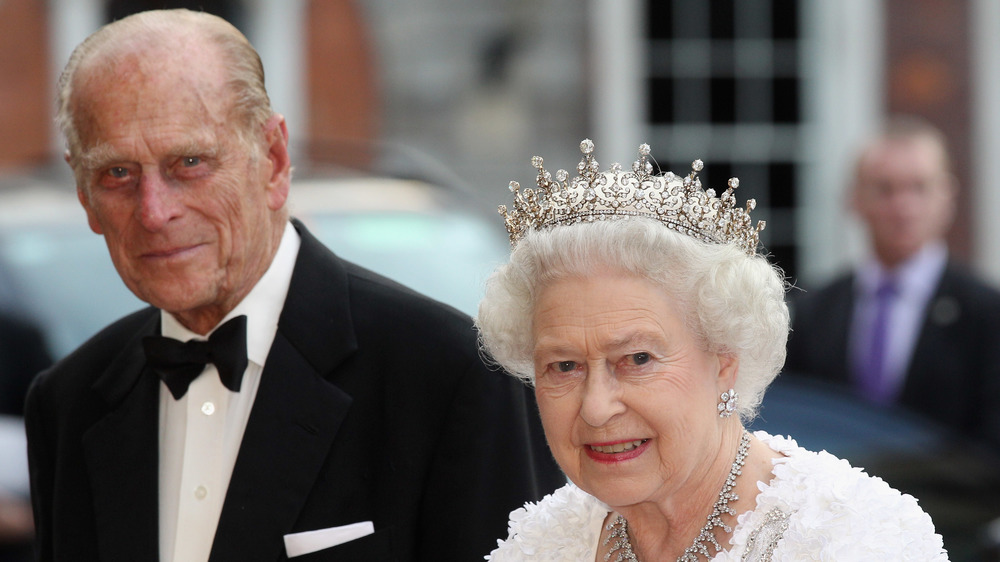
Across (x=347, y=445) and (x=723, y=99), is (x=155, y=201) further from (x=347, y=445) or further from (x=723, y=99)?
(x=723, y=99)

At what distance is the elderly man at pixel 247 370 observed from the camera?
94.0 inches

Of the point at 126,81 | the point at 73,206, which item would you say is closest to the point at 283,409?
the point at 126,81

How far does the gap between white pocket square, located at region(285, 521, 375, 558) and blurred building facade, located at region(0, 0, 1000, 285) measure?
6.86 m

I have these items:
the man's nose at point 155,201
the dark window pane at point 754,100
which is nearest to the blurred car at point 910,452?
the man's nose at point 155,201

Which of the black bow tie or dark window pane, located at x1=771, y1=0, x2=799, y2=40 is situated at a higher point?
dark window pane, located at x1=771, y1=0, x2=799, y2=40

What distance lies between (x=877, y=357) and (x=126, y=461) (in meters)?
3.88

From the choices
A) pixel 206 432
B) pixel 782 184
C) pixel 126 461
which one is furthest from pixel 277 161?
pixel 782 184

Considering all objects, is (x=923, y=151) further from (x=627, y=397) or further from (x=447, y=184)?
(x=627, y=397)

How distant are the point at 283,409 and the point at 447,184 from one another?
9.03 ft

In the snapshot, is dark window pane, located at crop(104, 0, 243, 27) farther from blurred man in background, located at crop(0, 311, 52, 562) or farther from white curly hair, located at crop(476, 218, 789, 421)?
white curly hair, located at crop(476, 218, 789, 421)

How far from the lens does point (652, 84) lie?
32.8ft

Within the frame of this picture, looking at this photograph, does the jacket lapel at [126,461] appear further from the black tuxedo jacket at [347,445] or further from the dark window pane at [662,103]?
the dark window pane at [662,103]

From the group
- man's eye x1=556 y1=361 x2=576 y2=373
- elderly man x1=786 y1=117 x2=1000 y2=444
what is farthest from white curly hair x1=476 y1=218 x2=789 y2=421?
elderly man x1=786 y1=117 x2=1000 y2=444

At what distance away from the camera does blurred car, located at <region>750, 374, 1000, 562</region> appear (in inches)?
163
